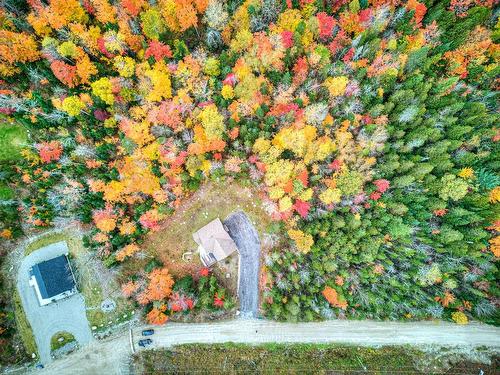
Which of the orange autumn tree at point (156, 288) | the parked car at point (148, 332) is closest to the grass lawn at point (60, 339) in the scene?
the parked car at point (148, 332)

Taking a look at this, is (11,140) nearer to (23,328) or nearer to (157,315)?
(23,328)

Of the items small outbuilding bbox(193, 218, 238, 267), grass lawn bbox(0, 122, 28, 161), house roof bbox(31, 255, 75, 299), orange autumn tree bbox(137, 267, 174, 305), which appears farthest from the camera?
Result: grass lawn bbox(0, 122, 28, 161)

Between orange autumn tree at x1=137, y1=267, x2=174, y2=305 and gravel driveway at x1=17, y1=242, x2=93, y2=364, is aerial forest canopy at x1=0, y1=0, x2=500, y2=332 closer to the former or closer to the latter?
orange autumn tree at x1=137, y1=267, x2=174, y2=305

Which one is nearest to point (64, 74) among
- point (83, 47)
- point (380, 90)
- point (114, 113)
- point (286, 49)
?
point (83, 47)

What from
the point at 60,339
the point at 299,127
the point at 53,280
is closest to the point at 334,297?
the point at 299,127

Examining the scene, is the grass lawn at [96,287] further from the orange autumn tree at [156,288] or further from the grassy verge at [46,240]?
the orange autumn tree at [156,288]

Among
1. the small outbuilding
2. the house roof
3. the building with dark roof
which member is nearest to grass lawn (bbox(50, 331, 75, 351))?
the building with dark roof
